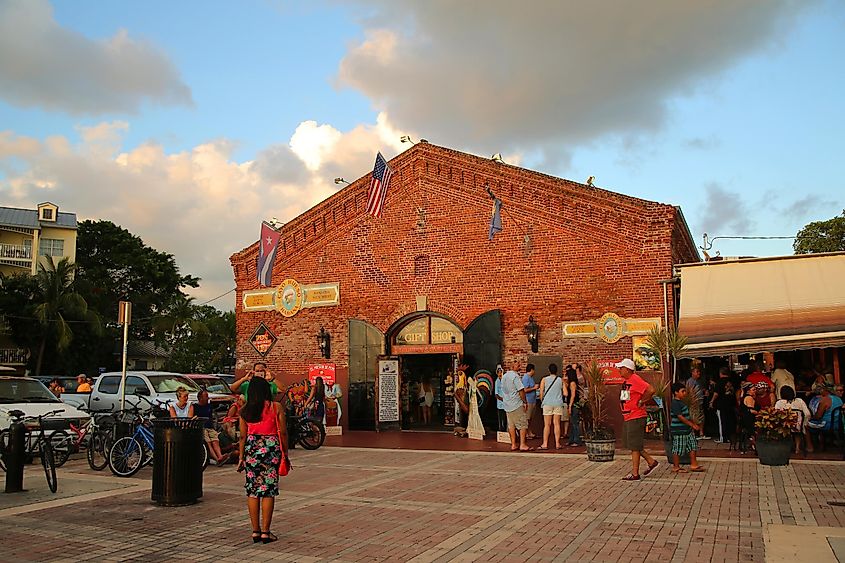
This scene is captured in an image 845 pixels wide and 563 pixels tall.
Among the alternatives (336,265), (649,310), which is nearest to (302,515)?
(649,310)

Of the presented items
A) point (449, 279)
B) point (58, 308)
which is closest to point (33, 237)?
point (58, 308)

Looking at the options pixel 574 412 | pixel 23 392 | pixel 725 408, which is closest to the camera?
pixel 23 392

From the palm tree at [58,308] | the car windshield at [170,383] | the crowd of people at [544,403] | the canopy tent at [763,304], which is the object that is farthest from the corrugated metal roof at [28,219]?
the canopy tent at [763,304]

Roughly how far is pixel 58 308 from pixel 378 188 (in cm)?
Answer: 2853

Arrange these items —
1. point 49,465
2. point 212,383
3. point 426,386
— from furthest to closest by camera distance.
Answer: point 212,383
point 426,386
point 49,465

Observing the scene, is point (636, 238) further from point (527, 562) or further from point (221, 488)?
point (527, 562)

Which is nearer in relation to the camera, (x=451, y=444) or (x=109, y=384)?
(x=451, y=444)

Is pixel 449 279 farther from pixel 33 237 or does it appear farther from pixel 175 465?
pixel 33 237

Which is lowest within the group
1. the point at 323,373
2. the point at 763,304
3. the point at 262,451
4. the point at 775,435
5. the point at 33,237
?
the point at 775,435

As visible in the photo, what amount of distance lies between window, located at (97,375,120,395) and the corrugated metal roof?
113 feet

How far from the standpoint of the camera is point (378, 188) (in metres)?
19.6

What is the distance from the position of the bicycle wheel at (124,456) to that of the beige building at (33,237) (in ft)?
134

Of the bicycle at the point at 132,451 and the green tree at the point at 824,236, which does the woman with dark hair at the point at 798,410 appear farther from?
the green tree at the point at 824,236

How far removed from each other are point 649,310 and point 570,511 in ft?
30.6
